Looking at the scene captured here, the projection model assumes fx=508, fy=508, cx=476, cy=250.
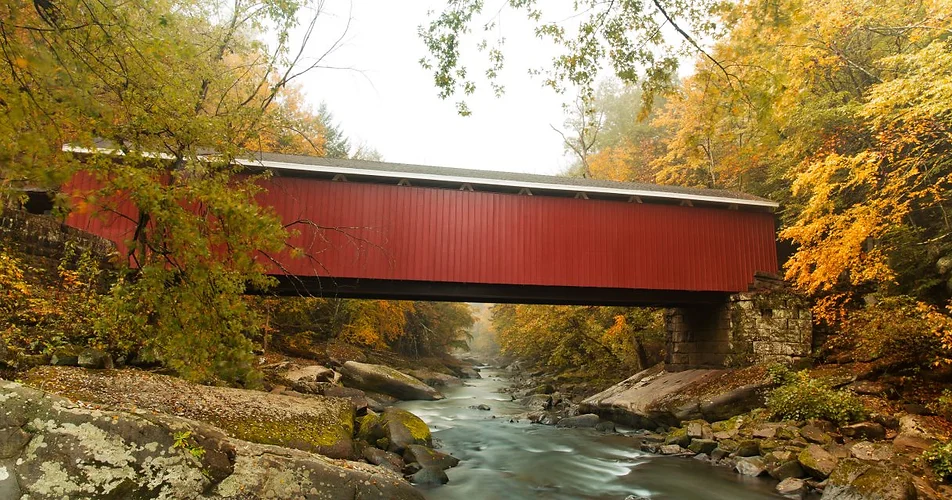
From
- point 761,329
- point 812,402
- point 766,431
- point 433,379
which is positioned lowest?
point 433,379

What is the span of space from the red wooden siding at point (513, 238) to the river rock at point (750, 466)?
4.38 m

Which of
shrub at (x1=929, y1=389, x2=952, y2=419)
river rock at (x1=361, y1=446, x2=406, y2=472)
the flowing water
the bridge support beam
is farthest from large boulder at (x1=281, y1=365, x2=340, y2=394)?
shrub at (x1=929, y1=389, x2=952, y2=419)

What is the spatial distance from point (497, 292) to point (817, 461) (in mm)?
6247

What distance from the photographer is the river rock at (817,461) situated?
6531 mm

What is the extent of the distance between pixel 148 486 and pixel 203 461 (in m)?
0.33

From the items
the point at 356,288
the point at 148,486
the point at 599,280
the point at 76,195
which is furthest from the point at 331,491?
→ the point at 599,280

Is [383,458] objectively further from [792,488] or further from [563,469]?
[792,488]

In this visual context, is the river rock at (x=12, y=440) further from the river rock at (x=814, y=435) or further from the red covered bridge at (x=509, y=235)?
the river rock at (x=814, y=435)

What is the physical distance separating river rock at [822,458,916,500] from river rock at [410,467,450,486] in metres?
4.57

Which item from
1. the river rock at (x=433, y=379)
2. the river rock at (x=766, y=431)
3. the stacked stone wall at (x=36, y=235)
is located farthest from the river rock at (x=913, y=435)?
the river rock at (x=433, y=379)

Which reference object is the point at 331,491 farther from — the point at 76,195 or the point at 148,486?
the point at 76,195

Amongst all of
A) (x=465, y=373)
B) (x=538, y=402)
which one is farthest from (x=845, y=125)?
(x=465, y=373)

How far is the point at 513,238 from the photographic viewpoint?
35.5 ft

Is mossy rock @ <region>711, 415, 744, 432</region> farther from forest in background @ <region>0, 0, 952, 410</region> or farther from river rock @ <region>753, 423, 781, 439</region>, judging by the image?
forest in background @ <region>0, 0, 952, 410</region>
